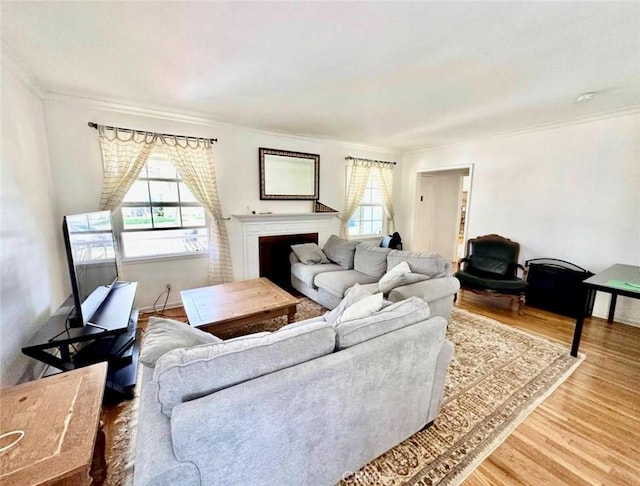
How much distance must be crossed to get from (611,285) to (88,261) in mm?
4204

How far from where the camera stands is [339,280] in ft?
10.6

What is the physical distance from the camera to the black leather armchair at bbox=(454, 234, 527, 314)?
134 inches

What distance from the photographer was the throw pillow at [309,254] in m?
3.96

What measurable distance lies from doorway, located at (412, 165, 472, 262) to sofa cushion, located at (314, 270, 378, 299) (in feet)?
9.49

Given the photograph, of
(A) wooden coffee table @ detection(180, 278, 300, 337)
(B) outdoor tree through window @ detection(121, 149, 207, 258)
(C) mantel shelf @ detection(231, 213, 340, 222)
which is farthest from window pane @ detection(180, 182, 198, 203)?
(A) wooden coffee table @ detection(180, 278, 300, 337)

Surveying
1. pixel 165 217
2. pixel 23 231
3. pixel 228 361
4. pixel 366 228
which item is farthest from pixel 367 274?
pixel 23 231

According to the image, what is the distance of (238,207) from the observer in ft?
13.0

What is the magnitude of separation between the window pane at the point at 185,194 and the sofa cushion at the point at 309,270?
1678mm

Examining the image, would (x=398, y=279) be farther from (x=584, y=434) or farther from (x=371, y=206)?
(x=371, y=206)

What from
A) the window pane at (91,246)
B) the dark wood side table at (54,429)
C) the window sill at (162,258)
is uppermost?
the window pane at (91,246)

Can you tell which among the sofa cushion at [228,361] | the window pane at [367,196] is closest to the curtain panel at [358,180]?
the window pane at [367,196]

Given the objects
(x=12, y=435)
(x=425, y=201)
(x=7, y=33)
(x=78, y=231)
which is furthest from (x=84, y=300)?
(x=425, y=201)

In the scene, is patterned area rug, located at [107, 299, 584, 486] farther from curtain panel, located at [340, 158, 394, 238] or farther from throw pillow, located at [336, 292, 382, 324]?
curtain panel, located at [340, 158, 394, 238]

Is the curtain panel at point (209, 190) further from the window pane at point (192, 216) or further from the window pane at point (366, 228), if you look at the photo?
the window pane at point (366, 228)
